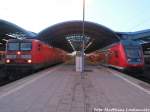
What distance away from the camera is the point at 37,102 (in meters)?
10.7

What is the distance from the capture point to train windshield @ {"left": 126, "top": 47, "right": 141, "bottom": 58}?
29.0m

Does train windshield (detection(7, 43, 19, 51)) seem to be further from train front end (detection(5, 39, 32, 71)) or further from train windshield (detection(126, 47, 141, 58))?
train windshield (detection(126, 47, 141, 58))

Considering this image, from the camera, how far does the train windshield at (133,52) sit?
29.0m

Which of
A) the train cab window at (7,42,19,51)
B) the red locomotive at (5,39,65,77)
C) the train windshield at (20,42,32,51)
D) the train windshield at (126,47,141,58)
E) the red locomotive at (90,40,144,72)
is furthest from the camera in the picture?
the train windshield at (126,47,141,58)

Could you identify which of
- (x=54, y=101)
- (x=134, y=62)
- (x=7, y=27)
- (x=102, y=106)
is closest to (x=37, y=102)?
(x=54, y=101)

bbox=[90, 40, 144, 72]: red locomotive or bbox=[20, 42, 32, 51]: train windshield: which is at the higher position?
bbox=[20, 42, 32, 51]: train windshield

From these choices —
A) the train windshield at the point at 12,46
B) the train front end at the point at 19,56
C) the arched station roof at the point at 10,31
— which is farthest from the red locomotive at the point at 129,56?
the arched station roof at the point at 10,31

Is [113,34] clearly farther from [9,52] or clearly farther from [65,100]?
[65,100]

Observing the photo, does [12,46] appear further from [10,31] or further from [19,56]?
[10,31]

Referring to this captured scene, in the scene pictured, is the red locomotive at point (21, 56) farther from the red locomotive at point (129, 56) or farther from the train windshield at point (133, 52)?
the train windshield at point (133, 52)

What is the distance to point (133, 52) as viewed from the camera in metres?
29.3

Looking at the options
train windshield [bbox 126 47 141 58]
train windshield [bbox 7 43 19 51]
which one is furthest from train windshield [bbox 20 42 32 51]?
train windshield [bbox 126 47 141 58]

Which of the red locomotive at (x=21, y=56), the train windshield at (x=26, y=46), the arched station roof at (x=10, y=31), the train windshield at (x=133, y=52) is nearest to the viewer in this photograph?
the red locomotive at (x=21, y=56)

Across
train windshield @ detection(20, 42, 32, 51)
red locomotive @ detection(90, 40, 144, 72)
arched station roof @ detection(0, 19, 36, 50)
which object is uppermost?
arched station roof @ detection(0, 19, 36, 50)
